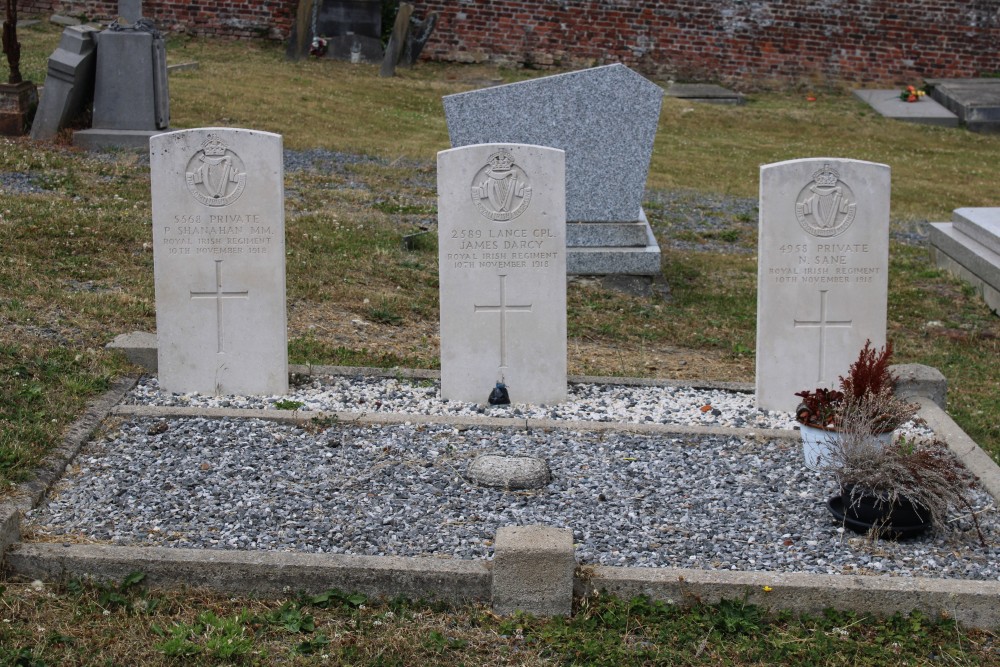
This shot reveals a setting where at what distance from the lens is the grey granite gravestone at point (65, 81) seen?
12.3 meters

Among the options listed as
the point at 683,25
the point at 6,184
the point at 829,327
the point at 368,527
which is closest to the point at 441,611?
the point at 368,527

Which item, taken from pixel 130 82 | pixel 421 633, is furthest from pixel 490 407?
pixel 130 82

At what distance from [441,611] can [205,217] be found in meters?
2.99

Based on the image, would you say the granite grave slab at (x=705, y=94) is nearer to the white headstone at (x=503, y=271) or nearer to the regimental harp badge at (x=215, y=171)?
the white headstone at (x=503, y=271)

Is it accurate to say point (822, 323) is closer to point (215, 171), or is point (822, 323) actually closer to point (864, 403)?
point (864, 403)

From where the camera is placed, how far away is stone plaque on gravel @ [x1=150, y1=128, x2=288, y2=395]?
640cm

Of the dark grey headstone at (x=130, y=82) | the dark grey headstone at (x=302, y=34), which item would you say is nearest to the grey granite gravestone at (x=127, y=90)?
the dark grey headstone at (x=130, y=82)

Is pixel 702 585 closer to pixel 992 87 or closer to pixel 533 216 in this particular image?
pixel 533 216

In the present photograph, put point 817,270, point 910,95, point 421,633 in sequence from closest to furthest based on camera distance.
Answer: point 421,633 → point 817,270 → point 910,95

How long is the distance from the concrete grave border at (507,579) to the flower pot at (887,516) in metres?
0.42

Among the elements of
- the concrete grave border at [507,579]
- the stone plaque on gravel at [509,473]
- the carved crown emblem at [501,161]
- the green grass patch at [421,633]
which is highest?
the carved crown emblem at [501,161]

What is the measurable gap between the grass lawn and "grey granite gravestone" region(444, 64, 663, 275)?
45cm

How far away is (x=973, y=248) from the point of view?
10.7m

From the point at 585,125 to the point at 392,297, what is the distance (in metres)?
2.33
